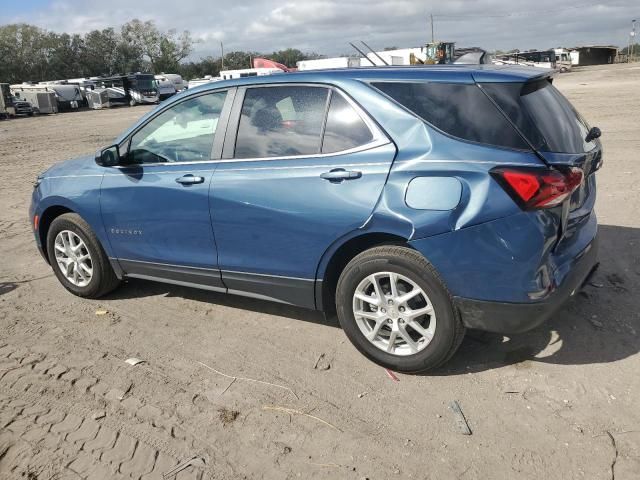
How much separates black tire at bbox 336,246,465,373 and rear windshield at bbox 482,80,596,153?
915 millimetres

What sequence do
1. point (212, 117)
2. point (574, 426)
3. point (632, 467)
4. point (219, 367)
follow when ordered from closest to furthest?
point (632, 467) < point (574, 426) < point (219, 367) < point (212, 117)

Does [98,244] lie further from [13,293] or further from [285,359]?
[285,359]

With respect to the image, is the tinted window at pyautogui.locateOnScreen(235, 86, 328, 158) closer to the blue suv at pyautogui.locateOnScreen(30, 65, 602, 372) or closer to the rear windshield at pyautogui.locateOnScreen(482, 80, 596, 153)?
the blue suv at pyautogui.locateOnScreen(30, 65, 602, 372)

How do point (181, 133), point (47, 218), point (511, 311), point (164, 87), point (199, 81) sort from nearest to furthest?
point (511, 311)
point (181, 133)
point (47, 218)
point (199, 81)
point (164, 87)

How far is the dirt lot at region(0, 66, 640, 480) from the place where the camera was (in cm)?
280

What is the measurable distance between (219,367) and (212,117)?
1786 mm

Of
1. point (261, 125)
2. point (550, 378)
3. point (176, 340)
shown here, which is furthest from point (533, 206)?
point (176, 340)

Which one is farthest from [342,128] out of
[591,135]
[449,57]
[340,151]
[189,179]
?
[449,57]

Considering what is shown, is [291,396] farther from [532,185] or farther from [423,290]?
[532,185]

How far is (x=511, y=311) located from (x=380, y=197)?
96 centimetres

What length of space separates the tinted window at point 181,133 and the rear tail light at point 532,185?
6.89ft

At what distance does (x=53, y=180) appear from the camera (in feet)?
16.4

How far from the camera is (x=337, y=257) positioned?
359 centimetres

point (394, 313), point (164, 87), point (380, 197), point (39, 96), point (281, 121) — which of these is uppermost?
point (281, 121)
